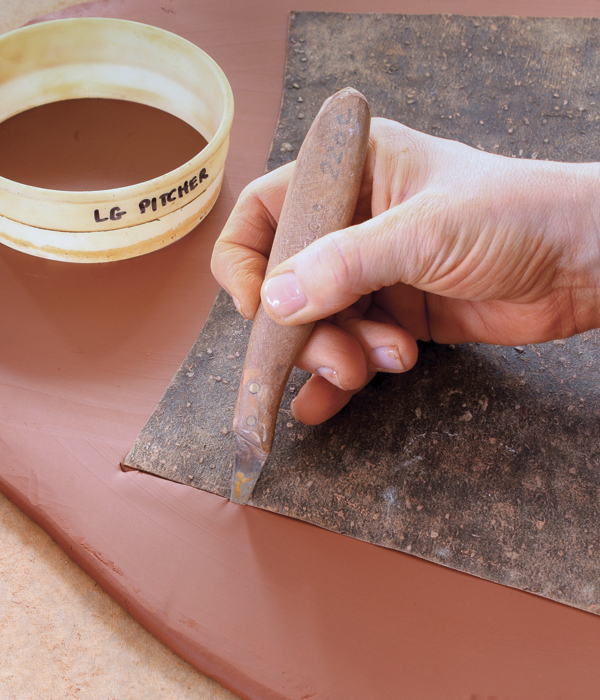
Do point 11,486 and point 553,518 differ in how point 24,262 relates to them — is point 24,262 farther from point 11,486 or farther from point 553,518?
point 553,518

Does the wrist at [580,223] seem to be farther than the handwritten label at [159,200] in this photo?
No

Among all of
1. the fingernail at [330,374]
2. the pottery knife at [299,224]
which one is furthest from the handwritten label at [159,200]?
the fingernail at [330,374]

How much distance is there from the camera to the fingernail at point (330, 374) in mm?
985

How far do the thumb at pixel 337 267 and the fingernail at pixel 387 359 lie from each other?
0.14m

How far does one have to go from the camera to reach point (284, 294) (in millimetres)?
884

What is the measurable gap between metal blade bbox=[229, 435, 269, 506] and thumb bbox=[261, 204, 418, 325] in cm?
21

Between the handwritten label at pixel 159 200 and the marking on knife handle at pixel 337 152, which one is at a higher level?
the marking on knife handle at pixel 337 152

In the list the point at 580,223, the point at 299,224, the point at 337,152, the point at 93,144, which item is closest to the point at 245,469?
the point at 299,224

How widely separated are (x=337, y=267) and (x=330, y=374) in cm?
21

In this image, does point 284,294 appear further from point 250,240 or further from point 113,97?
point 113,97

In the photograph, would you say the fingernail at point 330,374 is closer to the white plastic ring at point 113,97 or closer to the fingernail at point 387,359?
the fingernail at point 387,359

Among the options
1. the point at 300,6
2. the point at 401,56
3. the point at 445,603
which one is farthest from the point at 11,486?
the point at 300,6

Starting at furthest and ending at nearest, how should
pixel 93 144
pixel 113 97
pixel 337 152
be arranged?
1. pixel 113 97
2. pixel 93 144
3. pixel 337 152

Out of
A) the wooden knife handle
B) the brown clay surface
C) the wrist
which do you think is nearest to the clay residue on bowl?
the brown clay surface
